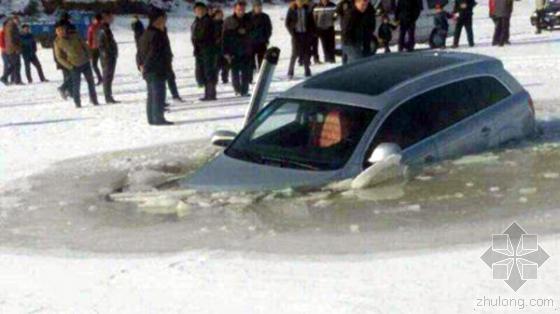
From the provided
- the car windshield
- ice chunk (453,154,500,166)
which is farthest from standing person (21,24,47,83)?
ice chunk (453,154,500,166)

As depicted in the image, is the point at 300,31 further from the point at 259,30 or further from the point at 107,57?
the point at 107,57

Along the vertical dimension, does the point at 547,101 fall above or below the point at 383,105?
below

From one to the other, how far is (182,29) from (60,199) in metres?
35.2

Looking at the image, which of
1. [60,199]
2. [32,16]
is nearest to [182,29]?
[32,16]

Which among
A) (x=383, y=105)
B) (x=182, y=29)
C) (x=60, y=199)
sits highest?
(x=383, y=105)

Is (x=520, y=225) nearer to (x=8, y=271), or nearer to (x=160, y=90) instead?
(x=8, y=271)

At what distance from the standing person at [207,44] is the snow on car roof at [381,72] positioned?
22.5 ft

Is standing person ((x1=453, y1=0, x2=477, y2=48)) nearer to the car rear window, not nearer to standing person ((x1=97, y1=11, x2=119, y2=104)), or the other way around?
standing person ((x1=97, y1=11, x2=119, y2=104))

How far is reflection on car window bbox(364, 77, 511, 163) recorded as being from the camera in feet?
31.3

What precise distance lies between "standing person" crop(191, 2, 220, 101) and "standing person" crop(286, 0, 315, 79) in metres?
3.07

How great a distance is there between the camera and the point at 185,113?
1652 centimetres

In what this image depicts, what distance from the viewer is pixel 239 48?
1781cm

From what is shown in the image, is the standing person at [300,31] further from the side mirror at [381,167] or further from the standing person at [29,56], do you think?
the side mirror at [381,167]

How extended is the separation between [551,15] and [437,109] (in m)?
21.1
